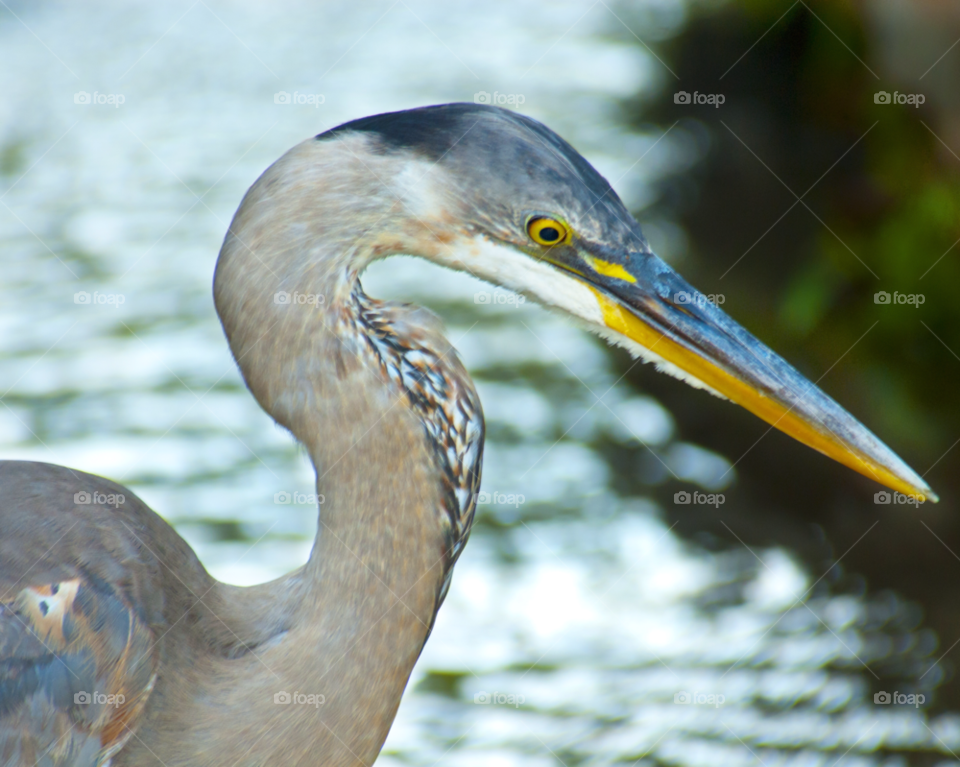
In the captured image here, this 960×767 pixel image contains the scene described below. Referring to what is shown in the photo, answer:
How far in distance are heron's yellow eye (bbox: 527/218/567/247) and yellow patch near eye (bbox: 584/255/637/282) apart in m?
0.08

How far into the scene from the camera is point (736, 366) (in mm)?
2033

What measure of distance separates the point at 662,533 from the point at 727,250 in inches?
87.0

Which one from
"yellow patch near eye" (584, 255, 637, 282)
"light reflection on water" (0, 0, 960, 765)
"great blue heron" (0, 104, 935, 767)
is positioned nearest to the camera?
"great blue heron" (0, 104, 935, 767)

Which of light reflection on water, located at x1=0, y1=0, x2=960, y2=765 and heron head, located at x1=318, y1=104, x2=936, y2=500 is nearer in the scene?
heron head, located at x1=318, y1=104, x2=936, y2=500

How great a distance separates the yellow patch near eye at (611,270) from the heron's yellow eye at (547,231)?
79 millimetres

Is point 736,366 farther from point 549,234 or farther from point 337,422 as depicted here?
point 337,422

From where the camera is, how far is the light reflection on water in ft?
12.5

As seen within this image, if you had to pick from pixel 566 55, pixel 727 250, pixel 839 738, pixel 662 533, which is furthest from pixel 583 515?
pixel 566 55

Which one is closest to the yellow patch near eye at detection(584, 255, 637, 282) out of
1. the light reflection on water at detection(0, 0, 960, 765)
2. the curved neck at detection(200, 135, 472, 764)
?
the curved neck at detection(200, 135, 472, 764)

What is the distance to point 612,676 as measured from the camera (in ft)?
13.1

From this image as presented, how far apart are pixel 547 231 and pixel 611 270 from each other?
15 cm

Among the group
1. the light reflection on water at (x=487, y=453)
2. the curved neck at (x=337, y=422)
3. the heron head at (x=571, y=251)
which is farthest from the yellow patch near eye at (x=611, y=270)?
the light reflection on water at (x=487, y=453)

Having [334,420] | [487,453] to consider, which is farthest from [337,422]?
[487,453]

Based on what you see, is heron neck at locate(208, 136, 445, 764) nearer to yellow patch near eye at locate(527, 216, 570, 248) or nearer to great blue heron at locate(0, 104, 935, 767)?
great blue heron at locate(0, 104, 935, 767)
